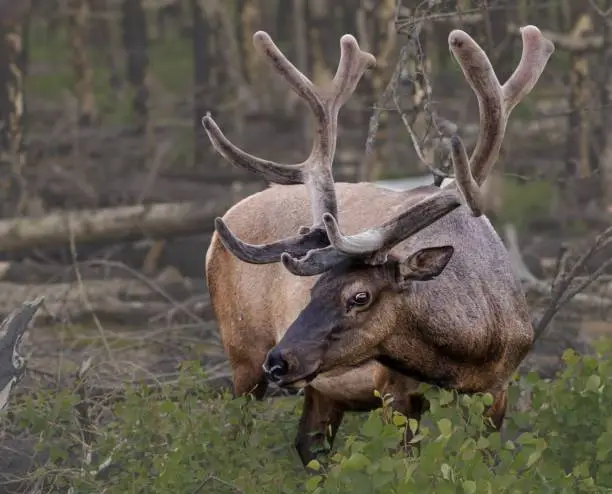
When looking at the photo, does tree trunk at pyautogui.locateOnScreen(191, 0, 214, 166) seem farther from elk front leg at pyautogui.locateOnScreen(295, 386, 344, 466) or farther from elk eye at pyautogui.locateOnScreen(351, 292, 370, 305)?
elk eye at pyautogui.locateOnScreen(351, 292, 370, 305)

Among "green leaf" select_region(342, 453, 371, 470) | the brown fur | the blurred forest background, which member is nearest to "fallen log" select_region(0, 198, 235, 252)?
the blurred forest background

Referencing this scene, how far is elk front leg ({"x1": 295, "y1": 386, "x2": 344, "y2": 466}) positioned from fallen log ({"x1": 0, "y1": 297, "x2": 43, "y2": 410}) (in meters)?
1.29

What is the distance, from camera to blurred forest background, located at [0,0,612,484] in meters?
9.78

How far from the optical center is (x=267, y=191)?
7.42m

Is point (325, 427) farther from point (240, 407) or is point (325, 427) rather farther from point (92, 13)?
point (92, 13)

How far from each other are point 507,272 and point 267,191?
4.86ft

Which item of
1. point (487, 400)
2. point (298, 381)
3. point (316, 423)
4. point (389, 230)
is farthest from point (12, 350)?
point (487, 400)

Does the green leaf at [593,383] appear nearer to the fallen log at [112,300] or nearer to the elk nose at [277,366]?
the elk nose at [277,366]

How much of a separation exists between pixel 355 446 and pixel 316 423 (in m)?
1.95

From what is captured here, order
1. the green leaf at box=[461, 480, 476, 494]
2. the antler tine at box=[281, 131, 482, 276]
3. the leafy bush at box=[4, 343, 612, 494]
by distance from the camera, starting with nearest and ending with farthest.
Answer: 1. the green leaf at box=[461, 480, 476, 494]
2. the leafy bush at box=[4, 343, 612, 494]
3. the antler tine at box=[281, 131, 482, 276]

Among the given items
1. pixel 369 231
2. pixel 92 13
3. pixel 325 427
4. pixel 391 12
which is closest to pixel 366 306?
pixel 369 231

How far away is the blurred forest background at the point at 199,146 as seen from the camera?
9781 mm

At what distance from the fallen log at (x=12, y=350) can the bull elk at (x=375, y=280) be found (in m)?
0.97

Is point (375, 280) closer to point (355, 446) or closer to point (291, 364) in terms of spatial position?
point (291, 364)
